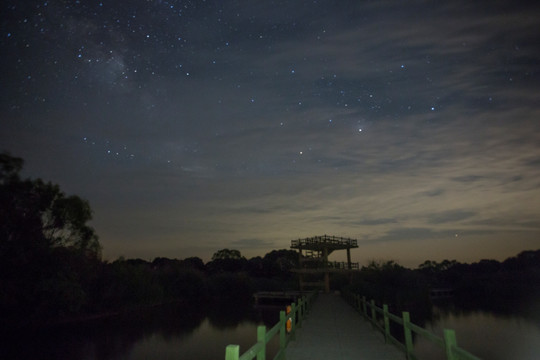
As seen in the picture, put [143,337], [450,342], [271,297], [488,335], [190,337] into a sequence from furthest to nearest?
1. [271,297]
2. [190,337]
3. [488,335]
4. [143,337]
5. [450,342]

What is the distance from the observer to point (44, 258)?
96.7 ft

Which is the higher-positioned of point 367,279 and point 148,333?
point 367,279

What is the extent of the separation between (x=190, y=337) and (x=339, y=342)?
68.6ft

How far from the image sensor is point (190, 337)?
1128 inches

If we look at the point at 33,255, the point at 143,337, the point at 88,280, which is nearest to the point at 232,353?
the point at 143,337

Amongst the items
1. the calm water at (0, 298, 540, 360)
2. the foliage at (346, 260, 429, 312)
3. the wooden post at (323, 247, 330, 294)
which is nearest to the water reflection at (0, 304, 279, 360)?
the calm water at (0, 298, 540, 360)

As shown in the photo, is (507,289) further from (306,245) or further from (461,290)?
(306,245)

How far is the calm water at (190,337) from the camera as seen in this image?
2288 cm

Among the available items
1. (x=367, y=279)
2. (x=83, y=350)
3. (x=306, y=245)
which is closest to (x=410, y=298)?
(x=367, y=279)

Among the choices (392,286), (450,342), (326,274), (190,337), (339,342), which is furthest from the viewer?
(392,286)

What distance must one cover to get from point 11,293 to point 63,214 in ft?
24.5

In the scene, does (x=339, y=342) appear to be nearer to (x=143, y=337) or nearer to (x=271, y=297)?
(x=143, y=337)

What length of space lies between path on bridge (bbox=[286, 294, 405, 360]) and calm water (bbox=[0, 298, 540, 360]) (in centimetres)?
834

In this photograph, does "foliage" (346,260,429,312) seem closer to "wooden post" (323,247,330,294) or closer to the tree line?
→ the tree line
